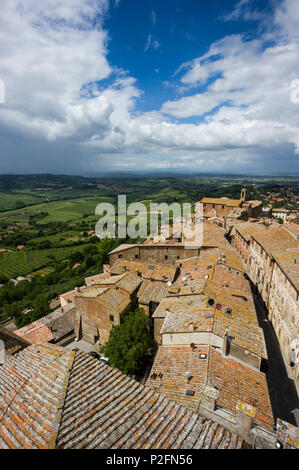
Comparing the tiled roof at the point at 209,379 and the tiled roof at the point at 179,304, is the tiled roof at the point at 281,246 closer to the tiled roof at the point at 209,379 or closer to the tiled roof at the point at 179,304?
the tiled roof at the point at 179,304

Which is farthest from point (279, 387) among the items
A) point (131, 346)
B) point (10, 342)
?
point (10, 342)

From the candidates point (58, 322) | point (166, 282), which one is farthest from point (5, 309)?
point (166, 282)

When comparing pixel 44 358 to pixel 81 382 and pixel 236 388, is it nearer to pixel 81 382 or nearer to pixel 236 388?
pixel 81 382

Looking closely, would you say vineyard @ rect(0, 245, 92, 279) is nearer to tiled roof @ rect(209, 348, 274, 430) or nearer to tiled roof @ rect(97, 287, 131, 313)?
tiled roof @ rect(97, 287, 131, 313)

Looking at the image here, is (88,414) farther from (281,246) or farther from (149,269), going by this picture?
(281,246)

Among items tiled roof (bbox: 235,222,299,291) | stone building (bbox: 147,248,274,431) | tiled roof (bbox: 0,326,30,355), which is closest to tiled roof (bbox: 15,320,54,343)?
stone building (bbox: 147,248,274,431)
